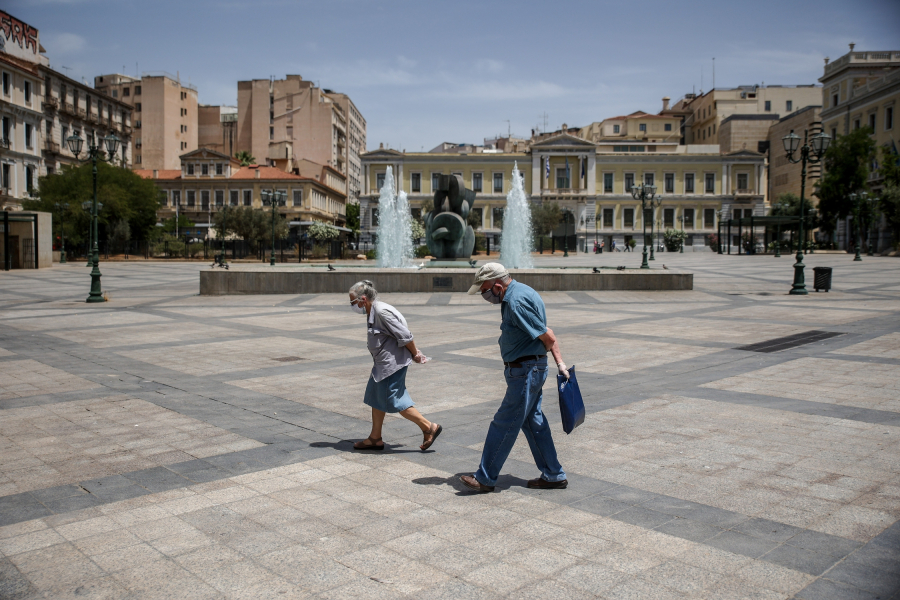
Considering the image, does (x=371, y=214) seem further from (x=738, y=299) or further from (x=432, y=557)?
(x=432, y=557)

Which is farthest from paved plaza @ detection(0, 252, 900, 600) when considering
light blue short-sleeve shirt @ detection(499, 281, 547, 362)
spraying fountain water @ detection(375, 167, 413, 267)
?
spraying fountain water @ detection(375, 167, 413, 267)

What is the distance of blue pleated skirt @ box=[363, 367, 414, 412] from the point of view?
5148 mm

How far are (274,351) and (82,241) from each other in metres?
42.1

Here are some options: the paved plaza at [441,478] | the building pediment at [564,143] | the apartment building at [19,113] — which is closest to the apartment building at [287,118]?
the building pediment at [564,143]

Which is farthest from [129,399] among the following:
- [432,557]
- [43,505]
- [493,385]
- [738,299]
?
[738,299]

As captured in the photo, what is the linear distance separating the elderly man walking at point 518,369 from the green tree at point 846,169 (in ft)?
180

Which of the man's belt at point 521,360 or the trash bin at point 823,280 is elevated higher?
the trash bin at point 823,280

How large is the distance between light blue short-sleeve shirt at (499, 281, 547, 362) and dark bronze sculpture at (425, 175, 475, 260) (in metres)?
19.7

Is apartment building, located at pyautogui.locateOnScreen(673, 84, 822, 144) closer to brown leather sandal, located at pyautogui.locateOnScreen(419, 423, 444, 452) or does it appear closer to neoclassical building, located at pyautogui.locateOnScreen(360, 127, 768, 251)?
neoclassical building, located at pyautogui.locateOnScreen(360, 127, 768, 251)

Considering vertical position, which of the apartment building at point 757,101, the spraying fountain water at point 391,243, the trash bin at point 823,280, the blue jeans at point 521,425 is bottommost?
the blue jeans at point 521,425

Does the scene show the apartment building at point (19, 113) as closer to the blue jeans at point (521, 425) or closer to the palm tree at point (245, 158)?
the palm tree at point (245, 158)

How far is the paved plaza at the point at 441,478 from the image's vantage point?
334 centimetres

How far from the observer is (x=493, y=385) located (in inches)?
304

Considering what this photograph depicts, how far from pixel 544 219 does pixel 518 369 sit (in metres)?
57.1
